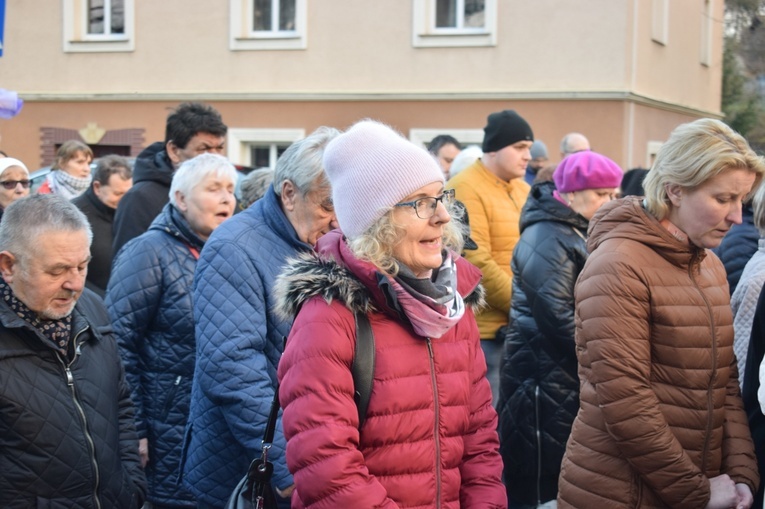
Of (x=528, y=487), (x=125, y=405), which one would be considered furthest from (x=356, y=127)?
(x=528, y=487)

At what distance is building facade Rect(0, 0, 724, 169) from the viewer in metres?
16.5

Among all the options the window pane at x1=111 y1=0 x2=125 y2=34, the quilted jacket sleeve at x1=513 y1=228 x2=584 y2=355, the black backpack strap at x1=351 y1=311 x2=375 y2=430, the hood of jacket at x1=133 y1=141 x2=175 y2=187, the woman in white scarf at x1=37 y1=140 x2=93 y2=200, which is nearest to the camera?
the black backpack strap at x1=351 y1=311 x2=375 y2=430

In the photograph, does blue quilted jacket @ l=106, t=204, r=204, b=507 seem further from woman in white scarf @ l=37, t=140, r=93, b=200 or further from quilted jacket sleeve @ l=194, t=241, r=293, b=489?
woman in white scarf @ l=37, t=140, r=93, b=200

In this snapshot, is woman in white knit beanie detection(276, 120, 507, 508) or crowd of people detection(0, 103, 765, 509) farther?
crowd of people detection(0, 103, 765, 509)

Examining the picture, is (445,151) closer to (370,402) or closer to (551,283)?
(551,283)

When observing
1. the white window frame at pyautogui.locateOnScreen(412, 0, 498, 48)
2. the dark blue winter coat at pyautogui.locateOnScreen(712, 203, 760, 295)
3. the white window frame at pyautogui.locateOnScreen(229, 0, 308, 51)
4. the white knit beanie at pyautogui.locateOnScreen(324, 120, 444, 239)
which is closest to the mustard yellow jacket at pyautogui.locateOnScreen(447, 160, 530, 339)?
the dark blue winter coat at pyautogui.locateOnScreen(712, 203, 760, 295)

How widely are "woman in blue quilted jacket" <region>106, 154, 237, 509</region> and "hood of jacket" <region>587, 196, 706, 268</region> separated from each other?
1.80 metres

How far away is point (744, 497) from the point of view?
12.2 feet

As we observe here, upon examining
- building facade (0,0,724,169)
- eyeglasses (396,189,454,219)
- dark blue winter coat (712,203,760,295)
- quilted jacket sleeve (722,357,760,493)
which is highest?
building facade (0,0,724,169)

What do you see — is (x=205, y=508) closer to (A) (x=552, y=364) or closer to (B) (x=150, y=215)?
(A) (x=552, y=364)

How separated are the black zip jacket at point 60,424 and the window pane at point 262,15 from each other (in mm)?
14943

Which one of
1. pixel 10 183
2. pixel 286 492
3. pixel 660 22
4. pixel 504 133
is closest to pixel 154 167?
pixel 10 183

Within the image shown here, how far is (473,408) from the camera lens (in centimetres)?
317

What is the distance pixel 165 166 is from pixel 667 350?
12.0ft
